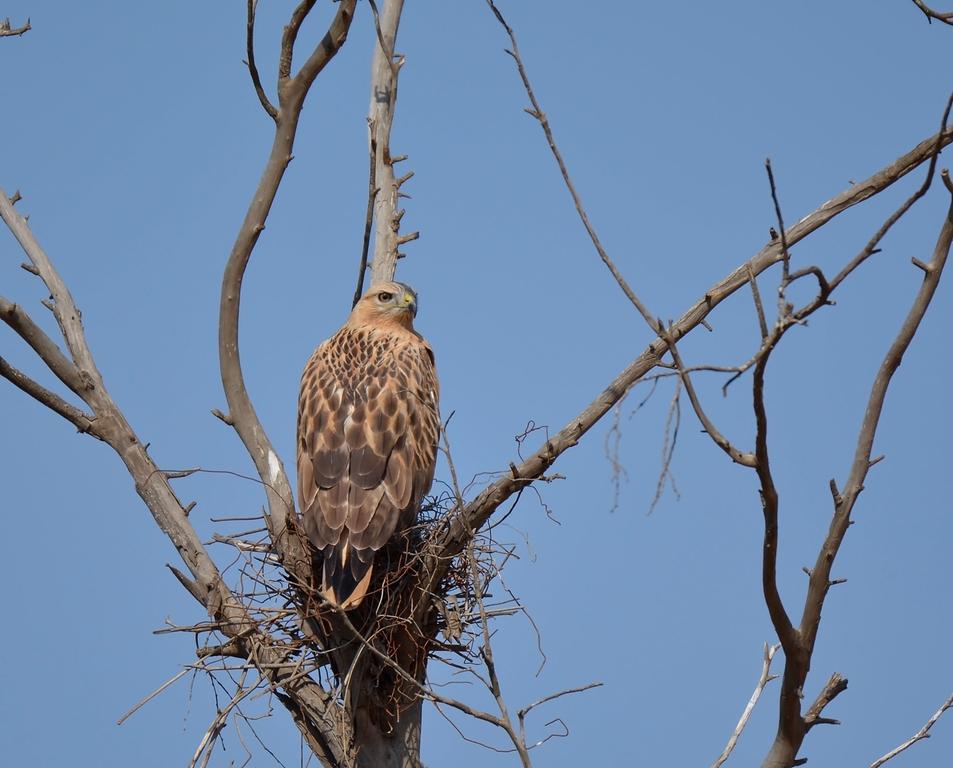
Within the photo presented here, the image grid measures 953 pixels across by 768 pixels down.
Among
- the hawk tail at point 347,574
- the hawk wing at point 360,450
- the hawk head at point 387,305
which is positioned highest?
the hawk head at point 387,305

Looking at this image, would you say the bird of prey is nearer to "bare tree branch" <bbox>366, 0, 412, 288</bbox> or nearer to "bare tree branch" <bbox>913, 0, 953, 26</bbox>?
"bare tree branch" <bbox>366, 0, 412, 288</bbox>

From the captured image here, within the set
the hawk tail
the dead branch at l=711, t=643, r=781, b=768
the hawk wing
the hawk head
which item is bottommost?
the dead branch at l=711, t=643, r=781, b=768

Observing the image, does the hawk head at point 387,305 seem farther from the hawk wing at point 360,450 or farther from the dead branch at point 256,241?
the dead branch at point 256,241

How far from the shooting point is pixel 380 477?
5.09 metres

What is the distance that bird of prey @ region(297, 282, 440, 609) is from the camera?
4.85m

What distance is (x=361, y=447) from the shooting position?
5.15m

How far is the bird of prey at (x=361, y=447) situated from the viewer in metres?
4.85

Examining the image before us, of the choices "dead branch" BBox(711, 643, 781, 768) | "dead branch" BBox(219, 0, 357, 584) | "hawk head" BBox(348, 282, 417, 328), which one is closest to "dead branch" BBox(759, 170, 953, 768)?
"dead branch" BBox(711, 643, 781, 768)

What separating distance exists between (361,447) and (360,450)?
0.02 m

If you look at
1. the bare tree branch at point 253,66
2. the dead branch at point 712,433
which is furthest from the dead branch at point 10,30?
the dead branch at point 712,433

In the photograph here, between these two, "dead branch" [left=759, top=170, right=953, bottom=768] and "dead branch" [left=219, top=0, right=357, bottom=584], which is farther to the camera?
"dead branch" [left=219, top=0, right=357, bottom=584]

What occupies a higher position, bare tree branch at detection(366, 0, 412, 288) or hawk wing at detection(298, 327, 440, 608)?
bare tree branch at detection(366, 0, 412, 288)

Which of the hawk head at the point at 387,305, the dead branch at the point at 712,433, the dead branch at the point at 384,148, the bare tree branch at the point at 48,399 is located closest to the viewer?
the dead branch at the point at 712,433

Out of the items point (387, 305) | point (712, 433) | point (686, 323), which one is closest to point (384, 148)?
point (387, 305)
